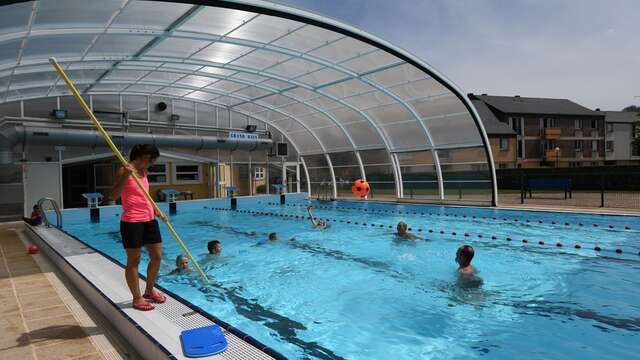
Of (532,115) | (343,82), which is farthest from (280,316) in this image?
(532,115)

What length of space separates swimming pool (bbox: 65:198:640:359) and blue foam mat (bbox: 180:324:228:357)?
1.45m

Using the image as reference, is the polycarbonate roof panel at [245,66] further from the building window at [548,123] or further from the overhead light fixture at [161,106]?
the building window at [548,123]

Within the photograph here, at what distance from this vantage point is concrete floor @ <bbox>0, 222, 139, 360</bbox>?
3244 mm

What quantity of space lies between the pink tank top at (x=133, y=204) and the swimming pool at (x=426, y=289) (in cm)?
215

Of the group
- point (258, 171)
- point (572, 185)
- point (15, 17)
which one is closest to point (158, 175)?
point (258, 171)

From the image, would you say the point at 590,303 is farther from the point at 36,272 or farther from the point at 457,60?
the point at 457,60

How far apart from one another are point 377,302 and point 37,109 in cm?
1821

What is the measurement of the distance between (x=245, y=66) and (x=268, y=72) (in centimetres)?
95

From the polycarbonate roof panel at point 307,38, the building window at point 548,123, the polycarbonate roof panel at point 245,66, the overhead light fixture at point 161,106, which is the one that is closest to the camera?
the polycarbonate roof panel at point 245,66

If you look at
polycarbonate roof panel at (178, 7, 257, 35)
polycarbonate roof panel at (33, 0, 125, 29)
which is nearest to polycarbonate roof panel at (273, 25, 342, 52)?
polycarbonate roof panel at (178, 7, 257, 35)

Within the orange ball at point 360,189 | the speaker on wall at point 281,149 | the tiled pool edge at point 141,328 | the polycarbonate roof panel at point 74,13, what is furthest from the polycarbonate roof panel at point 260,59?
the tiled pool edge at point 141,328

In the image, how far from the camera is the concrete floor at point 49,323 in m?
3.24

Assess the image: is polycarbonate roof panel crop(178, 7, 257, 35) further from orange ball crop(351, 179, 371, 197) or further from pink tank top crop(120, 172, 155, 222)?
pink tank top crop(120, 172, 155, 222)

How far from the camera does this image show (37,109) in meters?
16.9
